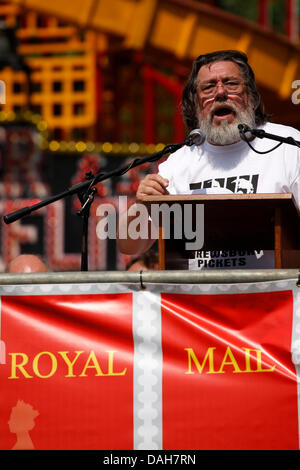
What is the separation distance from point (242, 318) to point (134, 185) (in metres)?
6.20

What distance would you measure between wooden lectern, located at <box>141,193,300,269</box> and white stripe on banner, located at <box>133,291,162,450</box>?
23cm

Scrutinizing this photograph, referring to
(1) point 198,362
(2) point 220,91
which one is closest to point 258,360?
(1) point 198,362

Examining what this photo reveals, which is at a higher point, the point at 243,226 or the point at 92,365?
the point at 243,226

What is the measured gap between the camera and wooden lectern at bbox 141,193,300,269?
2342 mm

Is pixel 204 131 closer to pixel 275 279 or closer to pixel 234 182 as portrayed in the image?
pixel 234 182

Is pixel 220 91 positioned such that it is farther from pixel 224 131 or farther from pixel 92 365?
pixel 92 365

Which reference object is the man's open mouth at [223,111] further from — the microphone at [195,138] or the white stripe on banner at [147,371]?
the white stripe on banner at [147,371]

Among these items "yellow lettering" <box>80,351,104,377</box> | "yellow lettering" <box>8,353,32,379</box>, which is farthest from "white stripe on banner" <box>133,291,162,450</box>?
"yellow lettering" <box>8,353,32,379</box>

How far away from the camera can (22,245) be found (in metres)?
8.41

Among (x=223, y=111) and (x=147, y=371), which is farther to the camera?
(x=223, y=111)

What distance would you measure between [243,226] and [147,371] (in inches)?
23.8

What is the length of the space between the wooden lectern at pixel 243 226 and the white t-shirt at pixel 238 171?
168 millimetres

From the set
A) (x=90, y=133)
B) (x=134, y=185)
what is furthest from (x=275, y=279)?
(x=90, y=133)

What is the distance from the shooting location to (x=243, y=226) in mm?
2521
